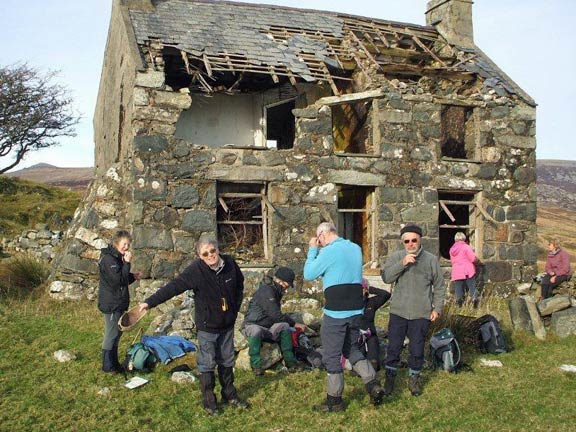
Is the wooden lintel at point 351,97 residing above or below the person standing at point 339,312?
above

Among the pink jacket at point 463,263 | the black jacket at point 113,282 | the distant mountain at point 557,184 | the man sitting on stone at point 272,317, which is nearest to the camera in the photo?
the black jacket at point 113,282

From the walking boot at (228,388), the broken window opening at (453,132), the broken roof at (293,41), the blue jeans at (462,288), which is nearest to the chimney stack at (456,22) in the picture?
the broken roof at (293,41)

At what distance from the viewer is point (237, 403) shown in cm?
572

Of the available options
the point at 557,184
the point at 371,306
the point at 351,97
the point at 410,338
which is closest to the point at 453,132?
the point at 351,97

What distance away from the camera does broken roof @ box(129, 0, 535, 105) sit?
12.5 metres

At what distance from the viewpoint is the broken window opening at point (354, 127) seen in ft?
41.7

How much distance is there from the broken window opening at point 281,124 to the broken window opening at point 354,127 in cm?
130

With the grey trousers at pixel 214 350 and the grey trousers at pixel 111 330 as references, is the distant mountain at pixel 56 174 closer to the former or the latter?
the grey trousers at pixel 111 330

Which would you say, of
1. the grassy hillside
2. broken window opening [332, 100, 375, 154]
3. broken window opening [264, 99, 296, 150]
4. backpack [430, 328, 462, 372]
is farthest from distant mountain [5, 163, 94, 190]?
backpack [430, 328, 462, 372]

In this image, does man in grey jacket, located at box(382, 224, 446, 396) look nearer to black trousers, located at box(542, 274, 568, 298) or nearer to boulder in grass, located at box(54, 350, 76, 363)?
boulder in grass, located at box(54, 350, 76, 363)

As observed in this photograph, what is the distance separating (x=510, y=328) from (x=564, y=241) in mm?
29525

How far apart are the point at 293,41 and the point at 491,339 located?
8416 millimetres

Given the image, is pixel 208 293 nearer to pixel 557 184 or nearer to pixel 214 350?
pixel 214 350

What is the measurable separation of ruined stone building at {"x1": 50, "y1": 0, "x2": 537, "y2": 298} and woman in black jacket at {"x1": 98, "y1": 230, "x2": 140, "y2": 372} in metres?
4.42
